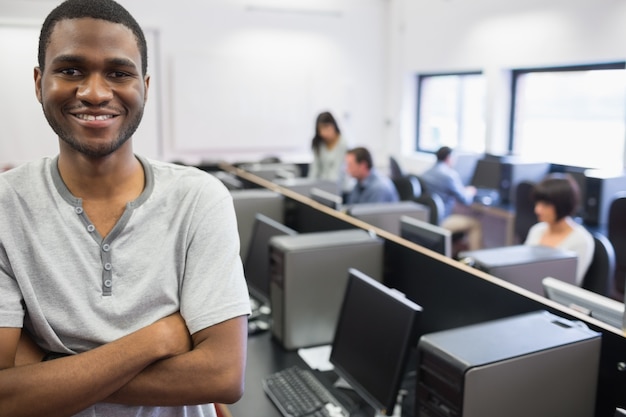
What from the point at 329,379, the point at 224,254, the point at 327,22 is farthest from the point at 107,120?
the point at 327,22

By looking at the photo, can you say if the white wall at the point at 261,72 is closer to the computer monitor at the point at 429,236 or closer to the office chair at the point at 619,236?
the office chair at the point at 619,236

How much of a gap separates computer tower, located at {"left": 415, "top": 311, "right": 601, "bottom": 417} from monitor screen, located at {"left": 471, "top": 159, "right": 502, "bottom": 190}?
13.6ft

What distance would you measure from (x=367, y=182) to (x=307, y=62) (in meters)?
3.64

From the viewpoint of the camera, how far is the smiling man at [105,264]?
0.94 meters

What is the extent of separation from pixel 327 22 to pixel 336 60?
0.48 m

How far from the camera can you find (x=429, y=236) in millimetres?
2459

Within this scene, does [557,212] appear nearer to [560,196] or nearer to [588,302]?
[560,196]

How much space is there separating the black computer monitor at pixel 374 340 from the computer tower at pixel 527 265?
36cm

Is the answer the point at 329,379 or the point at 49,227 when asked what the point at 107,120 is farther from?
the point at 329,379

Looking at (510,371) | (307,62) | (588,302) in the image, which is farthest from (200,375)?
(307,62)

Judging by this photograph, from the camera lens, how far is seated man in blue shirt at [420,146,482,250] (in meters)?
4.97

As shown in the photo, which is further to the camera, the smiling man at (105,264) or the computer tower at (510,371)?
the computer tower at (510,371)

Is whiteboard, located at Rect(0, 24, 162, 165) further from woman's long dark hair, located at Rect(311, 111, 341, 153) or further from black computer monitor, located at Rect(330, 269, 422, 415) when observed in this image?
black computer monitor, located at Rect(330, 269, 422, 415)

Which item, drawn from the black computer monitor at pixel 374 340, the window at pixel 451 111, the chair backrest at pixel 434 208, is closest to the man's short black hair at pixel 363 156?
the chair backrest at pixel 434 208
